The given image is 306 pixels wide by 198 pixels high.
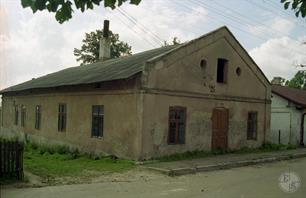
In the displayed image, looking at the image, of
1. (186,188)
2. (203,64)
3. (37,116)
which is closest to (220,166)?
(186,188)

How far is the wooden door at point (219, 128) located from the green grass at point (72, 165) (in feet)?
17.4

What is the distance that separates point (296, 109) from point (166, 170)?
52.2 ft

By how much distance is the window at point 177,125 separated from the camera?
1822 centimetres

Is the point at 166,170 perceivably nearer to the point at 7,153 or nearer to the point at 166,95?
the point at 166,95

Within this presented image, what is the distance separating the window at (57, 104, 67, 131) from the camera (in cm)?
2258

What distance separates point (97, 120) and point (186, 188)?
28.2 ft

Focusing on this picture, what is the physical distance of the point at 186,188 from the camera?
11742 mm

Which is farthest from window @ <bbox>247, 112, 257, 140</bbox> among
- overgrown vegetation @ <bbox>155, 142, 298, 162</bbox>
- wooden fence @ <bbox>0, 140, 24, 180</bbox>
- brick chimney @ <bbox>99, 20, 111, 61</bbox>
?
wooden fence @ <bbox>0, 140, 24, 180</bbox>

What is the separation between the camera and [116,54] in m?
54.5

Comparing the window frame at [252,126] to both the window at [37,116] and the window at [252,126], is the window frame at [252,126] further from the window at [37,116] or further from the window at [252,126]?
the window at [37,116]

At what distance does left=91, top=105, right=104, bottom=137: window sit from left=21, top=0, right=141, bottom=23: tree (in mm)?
14141

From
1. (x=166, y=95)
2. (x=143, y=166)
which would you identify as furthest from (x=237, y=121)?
(x=143, y=166)

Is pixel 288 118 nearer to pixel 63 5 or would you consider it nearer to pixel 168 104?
pixel 168 104

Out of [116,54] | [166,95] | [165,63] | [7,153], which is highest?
[116,54]
